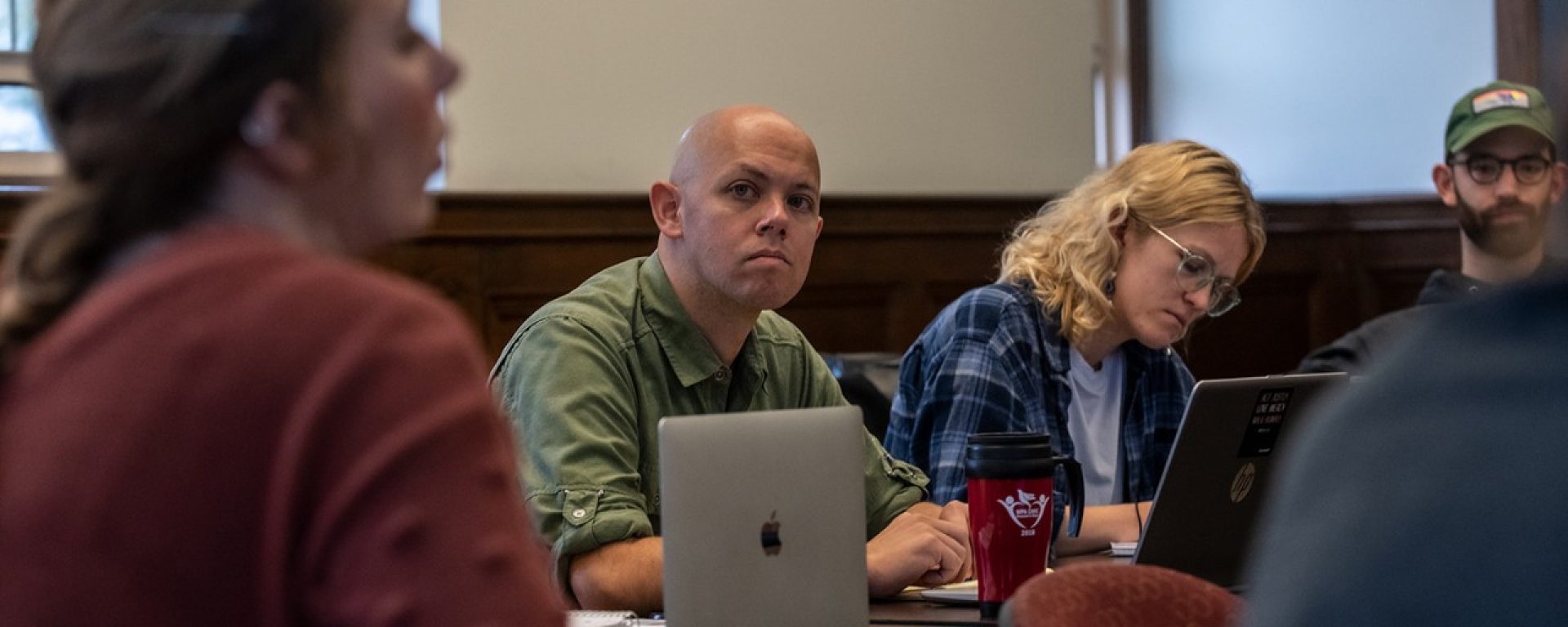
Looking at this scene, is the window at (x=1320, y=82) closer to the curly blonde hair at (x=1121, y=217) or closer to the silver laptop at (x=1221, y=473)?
the curly blonde hair at (x=1121, y=217)

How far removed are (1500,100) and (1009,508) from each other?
2.47 metres

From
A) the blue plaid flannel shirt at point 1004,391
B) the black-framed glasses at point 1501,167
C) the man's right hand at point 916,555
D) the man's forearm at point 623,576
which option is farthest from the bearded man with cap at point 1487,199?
the man's forearm at point 623,576

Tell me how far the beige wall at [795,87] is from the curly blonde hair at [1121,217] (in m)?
1.54

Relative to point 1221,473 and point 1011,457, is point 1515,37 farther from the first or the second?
point 1011,457

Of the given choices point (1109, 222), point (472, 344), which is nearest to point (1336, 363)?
point (1109, 222)

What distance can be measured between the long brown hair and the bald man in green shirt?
1.17 meters

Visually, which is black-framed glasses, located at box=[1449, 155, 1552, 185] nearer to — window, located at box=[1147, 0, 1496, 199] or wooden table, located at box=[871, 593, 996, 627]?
window, located at box=[1147, 0, 1496, 199]

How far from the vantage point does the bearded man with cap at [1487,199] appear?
3.68 m

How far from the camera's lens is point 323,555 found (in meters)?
0.75

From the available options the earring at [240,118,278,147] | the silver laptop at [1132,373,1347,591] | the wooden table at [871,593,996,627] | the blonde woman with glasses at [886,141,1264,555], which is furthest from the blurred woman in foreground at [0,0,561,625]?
the blonde woman with glasses at [886,141,1264,555]

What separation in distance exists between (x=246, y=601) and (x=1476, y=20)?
4824mm

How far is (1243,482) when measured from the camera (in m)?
2.12

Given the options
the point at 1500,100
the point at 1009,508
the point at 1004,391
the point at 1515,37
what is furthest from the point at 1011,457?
the point at 1515,37

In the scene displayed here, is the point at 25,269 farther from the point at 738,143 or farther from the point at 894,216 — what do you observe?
the point at 894,216
